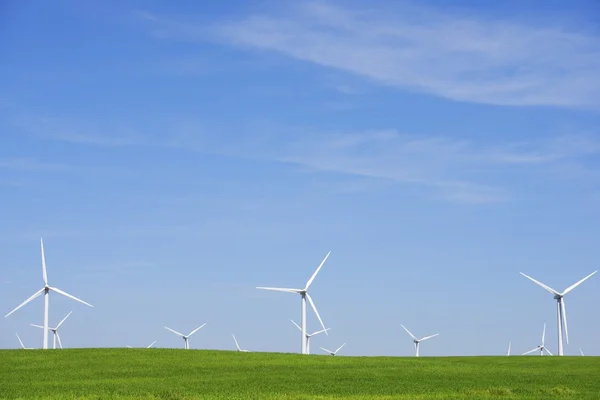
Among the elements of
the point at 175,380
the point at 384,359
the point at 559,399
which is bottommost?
the point at 559,399

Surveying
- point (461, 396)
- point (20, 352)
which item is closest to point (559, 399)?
point (461, 396)

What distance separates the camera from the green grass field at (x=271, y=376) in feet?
153

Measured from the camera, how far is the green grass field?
46500mm

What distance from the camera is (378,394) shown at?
47.1 m

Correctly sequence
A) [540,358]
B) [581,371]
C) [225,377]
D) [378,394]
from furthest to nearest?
[540,358], [581,371], [225,377], [378,394]

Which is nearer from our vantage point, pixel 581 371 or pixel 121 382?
pixel 121 382

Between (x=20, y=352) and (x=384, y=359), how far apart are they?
30.3m

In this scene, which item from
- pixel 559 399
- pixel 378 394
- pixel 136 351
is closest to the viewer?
pixel 559 399

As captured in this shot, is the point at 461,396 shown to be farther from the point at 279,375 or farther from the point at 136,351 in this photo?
the point at 136,351

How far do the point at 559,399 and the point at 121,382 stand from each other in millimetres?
25361

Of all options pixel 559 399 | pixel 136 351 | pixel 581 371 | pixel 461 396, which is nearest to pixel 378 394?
pixel 461 396

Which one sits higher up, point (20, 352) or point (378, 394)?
point (20, 352)

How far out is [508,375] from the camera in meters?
61.0

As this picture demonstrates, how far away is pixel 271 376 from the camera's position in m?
58.2
